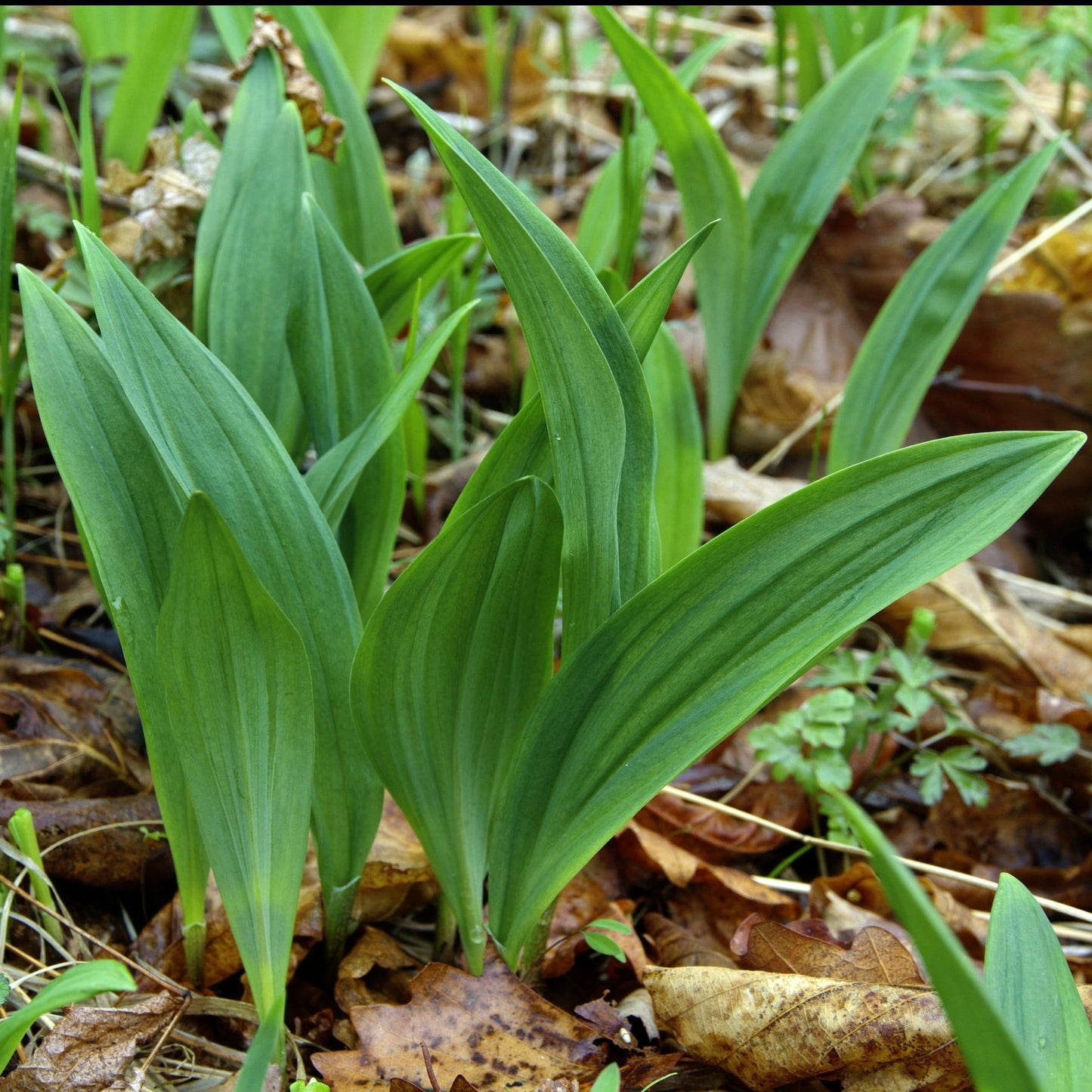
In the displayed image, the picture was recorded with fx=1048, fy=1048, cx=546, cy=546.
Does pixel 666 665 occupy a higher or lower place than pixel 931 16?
lower

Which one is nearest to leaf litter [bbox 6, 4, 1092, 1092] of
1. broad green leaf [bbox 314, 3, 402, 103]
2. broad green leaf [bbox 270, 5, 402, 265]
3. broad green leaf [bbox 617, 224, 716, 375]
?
broad green leaf [bbox 270, 5, 402, 265]

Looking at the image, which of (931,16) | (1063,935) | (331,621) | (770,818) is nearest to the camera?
(331,621)

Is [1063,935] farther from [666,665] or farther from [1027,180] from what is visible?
[1027,180]

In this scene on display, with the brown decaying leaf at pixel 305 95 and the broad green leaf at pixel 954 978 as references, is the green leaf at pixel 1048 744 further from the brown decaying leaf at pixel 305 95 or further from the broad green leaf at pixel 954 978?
the brown decaying leaf at pixel 305 95

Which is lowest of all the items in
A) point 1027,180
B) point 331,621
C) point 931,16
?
point 331,621

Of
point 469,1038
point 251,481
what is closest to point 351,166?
point 251,481

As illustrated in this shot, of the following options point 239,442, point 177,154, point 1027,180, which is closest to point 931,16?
point 1027,180

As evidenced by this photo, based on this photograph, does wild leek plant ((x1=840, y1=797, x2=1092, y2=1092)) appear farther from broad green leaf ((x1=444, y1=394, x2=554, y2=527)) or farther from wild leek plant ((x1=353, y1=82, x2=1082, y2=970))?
broad green leaf ((x1=444, y1=394, x2=554, y2=527))

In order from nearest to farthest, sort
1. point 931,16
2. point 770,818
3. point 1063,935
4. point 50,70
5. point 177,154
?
point 1063,935 → point 770,818 → point 177,154 → point 50,70 → point 931,16
